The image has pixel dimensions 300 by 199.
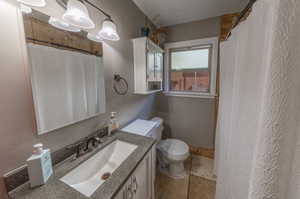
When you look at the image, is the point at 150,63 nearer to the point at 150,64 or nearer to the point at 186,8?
the point at 150,64

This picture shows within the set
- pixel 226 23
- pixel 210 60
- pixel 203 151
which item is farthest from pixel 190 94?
pixel 226 23

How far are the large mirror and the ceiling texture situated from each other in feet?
3.60

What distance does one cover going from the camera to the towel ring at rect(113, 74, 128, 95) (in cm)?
132

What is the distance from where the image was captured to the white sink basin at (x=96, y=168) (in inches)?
29.8

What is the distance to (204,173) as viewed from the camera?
1.79 m

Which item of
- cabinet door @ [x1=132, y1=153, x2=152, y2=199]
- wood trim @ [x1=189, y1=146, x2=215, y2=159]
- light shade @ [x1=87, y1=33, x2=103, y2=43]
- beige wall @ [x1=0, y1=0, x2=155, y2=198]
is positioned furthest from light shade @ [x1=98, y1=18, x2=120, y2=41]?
wood trim @ [x1=189, y1=146, x2=215, y2=159]

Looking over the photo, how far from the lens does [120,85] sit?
139 cm

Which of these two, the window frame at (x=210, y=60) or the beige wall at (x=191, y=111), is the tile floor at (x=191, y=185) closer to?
A: the beige wall at (x=191, y=111)

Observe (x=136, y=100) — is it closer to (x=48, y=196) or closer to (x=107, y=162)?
(x=107, y=162)

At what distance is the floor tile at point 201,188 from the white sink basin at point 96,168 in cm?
109

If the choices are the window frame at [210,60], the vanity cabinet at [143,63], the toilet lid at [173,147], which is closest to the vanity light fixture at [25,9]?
the vanity cabinet at [143,63]

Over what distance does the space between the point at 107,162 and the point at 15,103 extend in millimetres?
739

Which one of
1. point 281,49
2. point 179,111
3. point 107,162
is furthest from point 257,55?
point 179,111

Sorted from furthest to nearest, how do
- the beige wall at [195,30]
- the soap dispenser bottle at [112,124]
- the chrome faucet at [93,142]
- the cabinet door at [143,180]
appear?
A: the beige wall at [195,30] → the soap dispenser bottle at [112,124] → the chrome faucet at [93,142] → the cabinet door at [143,180]
